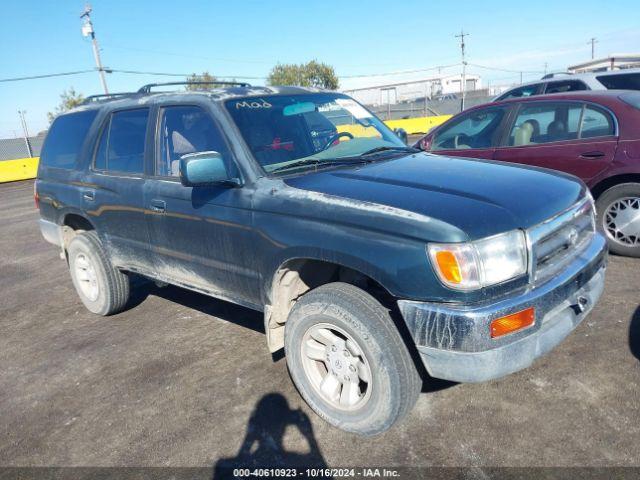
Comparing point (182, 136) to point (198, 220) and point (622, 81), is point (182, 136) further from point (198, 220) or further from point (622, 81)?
point (622, 81)

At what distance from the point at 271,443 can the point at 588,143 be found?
13.9ft

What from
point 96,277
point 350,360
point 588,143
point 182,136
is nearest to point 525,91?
point 588,143

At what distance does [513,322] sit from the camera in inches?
92.7

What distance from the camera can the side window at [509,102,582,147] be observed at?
514cm

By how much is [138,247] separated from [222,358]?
115 centimetres

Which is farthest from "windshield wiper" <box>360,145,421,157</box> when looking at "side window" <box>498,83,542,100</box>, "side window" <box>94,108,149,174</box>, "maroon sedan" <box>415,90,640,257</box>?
"side window" <box>498,83,542,100</box>

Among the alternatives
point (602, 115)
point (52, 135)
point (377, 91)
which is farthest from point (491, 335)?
point (377, 91)

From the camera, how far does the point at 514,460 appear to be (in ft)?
8.17

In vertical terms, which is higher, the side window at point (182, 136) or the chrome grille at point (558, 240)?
the side window at point (182, 136)

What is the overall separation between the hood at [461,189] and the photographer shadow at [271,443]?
137 cm

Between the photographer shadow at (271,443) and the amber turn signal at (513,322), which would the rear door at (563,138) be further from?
the photographer shadow at (271,443)

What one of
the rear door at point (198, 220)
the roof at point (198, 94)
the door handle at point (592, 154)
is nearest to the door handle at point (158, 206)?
the rear door at point (198, 220)

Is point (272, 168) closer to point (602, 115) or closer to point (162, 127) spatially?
point (162, 127)

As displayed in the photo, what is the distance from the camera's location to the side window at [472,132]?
18.4 feet
